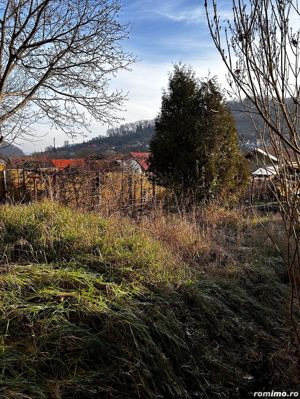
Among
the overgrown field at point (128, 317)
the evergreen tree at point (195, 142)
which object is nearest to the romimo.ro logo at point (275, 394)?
the overgrown field at point (128, 317)

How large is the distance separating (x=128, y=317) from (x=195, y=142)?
7.50 m

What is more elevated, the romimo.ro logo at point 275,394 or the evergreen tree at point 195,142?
the evergreen tree at point 195,142

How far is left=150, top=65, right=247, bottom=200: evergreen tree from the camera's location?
9773mm

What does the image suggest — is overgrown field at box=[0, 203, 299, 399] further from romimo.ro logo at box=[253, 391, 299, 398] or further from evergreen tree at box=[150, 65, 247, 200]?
evergreen tree at box=[150, 65, 247, 200]

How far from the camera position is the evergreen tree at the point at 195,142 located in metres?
9.77

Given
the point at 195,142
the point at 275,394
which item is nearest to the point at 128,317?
the point at 275,394

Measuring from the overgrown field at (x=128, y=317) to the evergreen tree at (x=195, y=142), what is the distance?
16.3 ft

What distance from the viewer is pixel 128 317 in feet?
9.25

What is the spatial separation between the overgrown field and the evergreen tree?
496 cm

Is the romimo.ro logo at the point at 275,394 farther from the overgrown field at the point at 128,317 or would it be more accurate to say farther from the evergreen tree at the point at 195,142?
the evergreen tree at the point at 195,142

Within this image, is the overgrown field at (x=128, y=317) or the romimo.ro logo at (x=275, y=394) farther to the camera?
the romimo.ro logo at (x=275, y=394)

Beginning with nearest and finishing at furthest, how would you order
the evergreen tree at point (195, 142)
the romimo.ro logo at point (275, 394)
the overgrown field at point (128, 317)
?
the overgrown field at point (128, 317) < the romimo.ro logo at point (275, 394) < the evergreen tree at point (195, 142)

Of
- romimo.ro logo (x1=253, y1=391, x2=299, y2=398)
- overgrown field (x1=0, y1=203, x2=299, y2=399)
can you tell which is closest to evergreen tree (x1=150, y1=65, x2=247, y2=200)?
overgrown field (x1=0, y1=203, x2=299, y2=399)

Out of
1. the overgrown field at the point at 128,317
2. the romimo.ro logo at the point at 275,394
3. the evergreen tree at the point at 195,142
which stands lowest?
the romimo.ro logo at the point at 275,394
